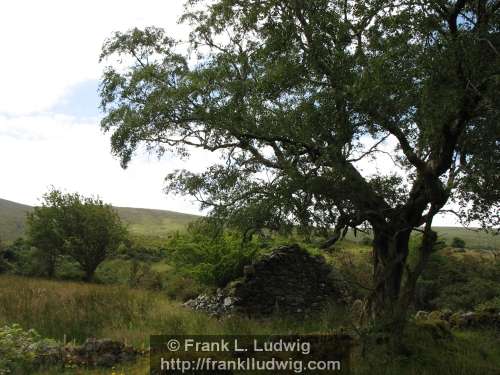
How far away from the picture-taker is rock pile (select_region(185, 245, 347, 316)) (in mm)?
16484

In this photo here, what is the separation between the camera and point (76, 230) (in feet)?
96.3

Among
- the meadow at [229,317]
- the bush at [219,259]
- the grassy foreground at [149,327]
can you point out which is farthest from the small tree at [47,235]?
the grassy foreground at [149,327]

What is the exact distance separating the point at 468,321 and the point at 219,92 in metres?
10.0

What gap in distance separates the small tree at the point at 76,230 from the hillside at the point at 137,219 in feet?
218

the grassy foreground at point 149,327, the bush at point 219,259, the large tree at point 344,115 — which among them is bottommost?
the grassy foreground at point 149,327

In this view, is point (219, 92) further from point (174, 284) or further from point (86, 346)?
point (174, 284)

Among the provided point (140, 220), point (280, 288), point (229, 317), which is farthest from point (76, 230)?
point (140, 220)

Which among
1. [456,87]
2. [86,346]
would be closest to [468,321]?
[456,87]

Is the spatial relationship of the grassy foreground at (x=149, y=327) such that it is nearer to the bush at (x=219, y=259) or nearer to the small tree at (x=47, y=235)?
the bush at (x=219, y=259)

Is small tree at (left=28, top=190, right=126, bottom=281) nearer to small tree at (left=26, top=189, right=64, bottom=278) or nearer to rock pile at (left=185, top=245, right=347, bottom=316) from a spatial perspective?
small tree at (left=26, top=189, right=64, bottom=278)

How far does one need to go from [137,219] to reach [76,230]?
107 m

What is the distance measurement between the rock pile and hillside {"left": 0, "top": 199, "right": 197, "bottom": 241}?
265 ft

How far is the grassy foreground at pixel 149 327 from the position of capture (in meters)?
7.92

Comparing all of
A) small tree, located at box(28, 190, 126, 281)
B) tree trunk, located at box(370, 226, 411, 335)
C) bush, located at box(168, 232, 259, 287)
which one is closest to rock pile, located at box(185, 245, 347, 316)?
bush, located at box(168, 232, 259, 287)
